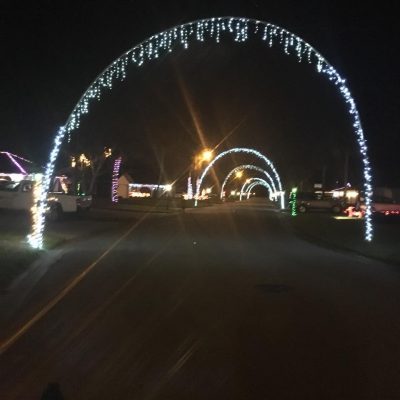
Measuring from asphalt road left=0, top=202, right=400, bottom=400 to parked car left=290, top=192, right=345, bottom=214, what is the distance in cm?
4651

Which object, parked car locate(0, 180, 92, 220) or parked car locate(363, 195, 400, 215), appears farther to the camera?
parked car locate(363, 195, 400, 215)

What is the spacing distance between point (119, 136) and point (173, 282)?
158ft

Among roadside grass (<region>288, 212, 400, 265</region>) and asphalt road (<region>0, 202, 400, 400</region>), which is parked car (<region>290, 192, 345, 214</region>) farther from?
asphalt road (<region>0, 202, 400, 400</region>)

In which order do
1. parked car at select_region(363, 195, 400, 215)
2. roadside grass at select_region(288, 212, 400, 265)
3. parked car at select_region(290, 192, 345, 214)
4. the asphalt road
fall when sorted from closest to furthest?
1. the asphalt road
2. roadside grass at select_region(288, 212, 400, 265)
3. parked car at select_region(363, 195, 400, 215)
4. parked car at select_region(290, 192, 345, 214)

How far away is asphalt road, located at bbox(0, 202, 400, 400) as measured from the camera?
24.3 feet

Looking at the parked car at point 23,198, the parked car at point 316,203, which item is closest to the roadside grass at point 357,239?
the parked car at point 23,198

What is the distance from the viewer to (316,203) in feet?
216

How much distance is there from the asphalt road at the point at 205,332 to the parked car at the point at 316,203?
46511 millimetres

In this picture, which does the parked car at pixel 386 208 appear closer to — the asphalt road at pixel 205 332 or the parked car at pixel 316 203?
the parked car at pixel 316 203

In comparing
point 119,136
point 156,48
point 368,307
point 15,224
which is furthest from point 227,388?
point 119,136

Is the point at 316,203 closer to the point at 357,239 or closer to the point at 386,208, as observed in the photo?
the point at 386,208

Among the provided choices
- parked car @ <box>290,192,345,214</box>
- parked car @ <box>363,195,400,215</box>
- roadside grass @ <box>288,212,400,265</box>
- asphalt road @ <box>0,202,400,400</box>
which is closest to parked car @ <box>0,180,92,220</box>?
roadside grass @ <box>288,212,400,265</box>

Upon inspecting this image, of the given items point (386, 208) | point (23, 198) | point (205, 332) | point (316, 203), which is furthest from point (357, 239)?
point (316, 203)

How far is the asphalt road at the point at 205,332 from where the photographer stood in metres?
7.41
